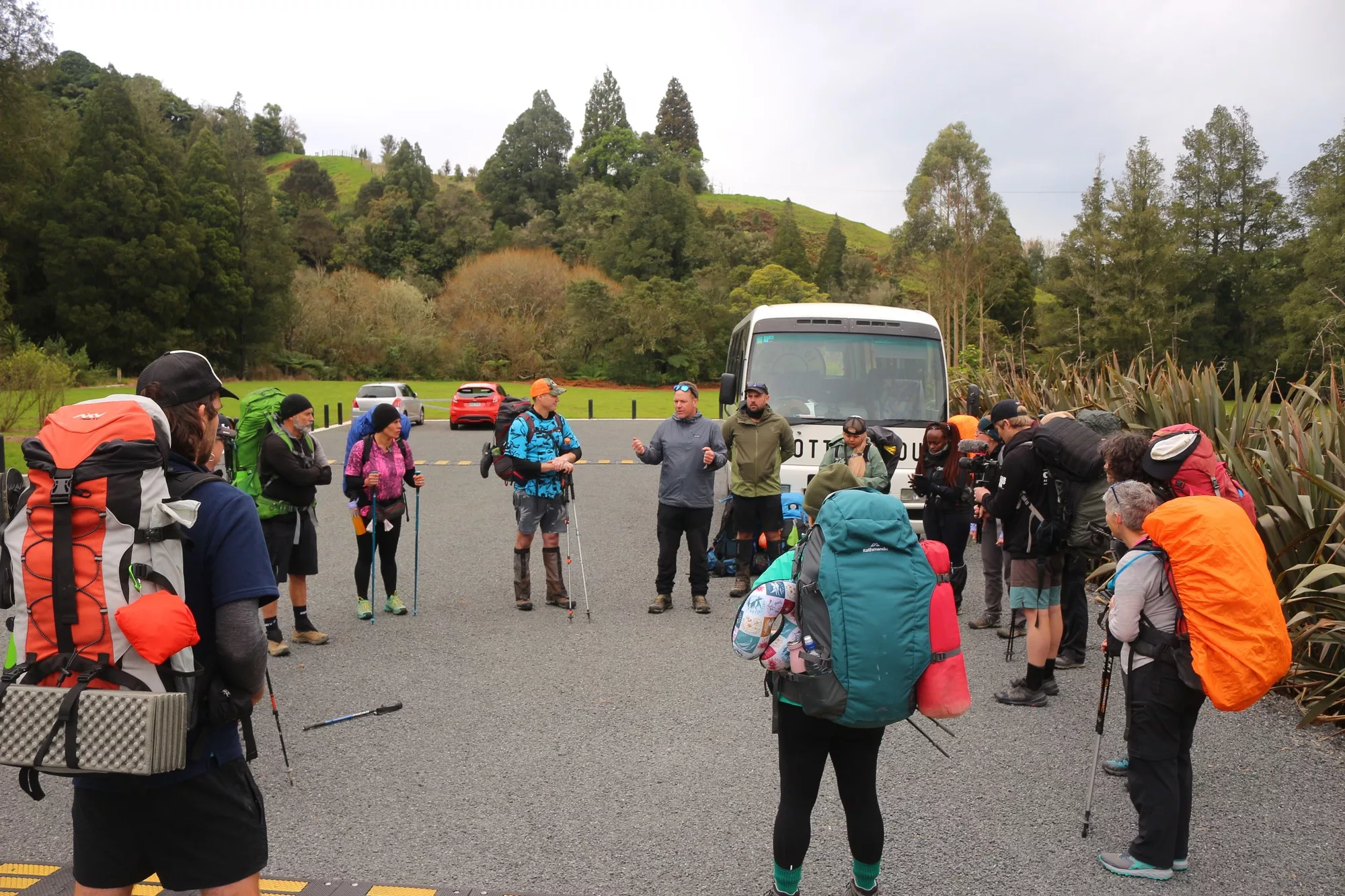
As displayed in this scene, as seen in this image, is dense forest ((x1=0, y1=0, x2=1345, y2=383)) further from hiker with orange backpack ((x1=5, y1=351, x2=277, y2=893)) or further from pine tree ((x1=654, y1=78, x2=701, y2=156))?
pine tree ((x1=654, y1=78, x2=701, y2=156))

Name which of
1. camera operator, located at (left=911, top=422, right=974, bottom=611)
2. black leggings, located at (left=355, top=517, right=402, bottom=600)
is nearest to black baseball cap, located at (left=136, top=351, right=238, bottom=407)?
black leggings, located at (left=355, top=517, right=402, bottom=600)

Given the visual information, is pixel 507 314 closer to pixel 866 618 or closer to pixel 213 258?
pixel 213 258

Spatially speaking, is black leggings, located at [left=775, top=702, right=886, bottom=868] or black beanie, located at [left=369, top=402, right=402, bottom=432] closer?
black leggings, located at [left=775, top=702, right=886, bottom=868]

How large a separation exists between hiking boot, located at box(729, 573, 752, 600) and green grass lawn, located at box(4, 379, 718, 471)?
86.6 feet

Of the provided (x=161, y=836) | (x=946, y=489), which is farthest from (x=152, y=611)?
(x=946, y=489)

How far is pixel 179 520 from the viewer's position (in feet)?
7.63

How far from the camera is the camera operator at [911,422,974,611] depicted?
26.2ft

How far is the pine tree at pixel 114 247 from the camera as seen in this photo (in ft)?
155

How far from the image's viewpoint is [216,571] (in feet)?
8.25

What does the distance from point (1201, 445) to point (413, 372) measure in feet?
189

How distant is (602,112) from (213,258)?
8200 centimetres

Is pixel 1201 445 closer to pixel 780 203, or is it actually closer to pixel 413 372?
pixel 413 372

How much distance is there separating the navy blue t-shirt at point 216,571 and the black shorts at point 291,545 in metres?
4.35

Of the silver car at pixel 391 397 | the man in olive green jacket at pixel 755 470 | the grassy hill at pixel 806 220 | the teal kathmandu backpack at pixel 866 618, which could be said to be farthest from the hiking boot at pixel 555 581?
the grassy hill at pixel 806 220
